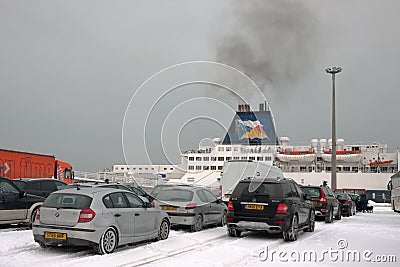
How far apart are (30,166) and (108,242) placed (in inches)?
758

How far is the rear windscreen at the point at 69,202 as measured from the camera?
8.64 meters

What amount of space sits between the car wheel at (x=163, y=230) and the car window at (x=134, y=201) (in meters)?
1.04

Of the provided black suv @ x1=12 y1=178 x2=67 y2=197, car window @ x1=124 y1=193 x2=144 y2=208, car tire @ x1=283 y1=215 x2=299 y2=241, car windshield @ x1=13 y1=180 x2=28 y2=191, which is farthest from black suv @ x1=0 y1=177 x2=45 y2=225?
car tire @ x1=283 y1=215 x2=299 y2=241

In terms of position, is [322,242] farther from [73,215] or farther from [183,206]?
[73,215]

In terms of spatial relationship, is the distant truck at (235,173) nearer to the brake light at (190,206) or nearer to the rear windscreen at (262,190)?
the brake light at (190,206)

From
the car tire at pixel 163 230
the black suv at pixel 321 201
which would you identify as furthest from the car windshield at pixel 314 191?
the car tire at pixel 163 230

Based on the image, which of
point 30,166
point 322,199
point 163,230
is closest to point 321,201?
point 322,199

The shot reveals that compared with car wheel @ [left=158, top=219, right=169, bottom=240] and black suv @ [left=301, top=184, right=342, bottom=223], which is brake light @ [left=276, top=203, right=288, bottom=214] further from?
black suv @ [left=301, top=184, right=342, bottom=223]

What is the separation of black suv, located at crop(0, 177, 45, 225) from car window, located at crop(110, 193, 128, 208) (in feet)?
13.2

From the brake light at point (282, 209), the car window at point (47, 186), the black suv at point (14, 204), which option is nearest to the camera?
the brake light at point (282, 209)

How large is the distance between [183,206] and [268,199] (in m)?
2.87

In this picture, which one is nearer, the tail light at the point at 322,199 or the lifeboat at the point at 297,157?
the tail light at the point at 322,199

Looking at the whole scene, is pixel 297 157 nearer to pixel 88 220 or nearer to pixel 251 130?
pixel 251 130

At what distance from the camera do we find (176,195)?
1327 cm
